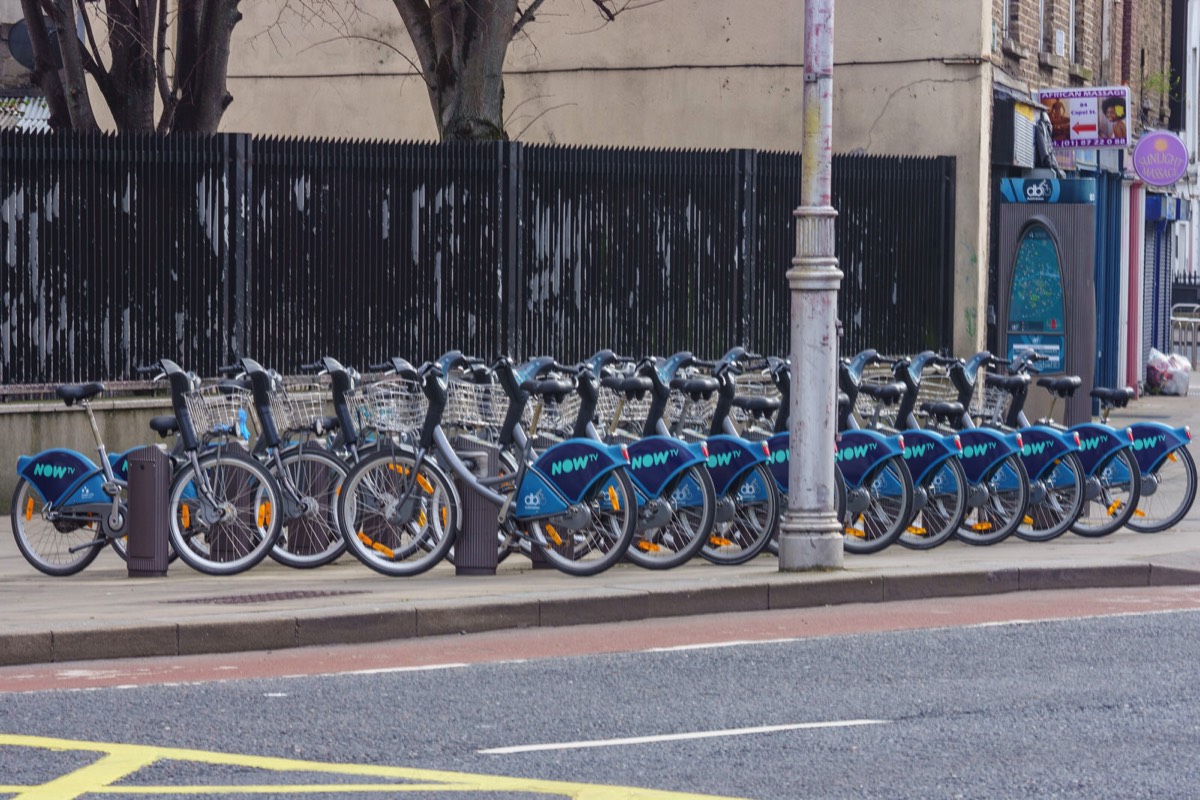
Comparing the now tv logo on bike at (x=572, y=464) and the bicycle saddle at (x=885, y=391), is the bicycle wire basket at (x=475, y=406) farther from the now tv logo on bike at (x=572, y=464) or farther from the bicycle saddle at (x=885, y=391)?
the bicycle saddle at (x=885, y=391)

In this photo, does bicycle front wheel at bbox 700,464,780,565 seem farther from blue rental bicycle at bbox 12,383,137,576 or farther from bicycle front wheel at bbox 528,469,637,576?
blue rental bicycle at bbox 12,383,137,576

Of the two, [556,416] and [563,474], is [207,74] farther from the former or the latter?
[563,474]

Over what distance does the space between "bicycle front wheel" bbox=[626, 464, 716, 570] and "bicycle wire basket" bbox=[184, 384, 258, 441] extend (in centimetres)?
228

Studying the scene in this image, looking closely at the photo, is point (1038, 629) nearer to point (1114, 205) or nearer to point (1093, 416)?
point (1093, 416)

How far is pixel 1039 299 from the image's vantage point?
1941 cm

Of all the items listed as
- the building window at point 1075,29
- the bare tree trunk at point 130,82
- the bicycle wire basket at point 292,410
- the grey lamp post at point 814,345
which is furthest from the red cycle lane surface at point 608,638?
the building window at point 1075,29

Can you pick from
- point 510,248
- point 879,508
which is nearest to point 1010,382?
point 879,508

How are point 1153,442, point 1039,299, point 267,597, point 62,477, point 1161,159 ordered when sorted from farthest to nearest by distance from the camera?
point 1161,159 < point 1039,299 < point 1153,442 < point 62,477 < point 267,597

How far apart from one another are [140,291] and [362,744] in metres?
8.64

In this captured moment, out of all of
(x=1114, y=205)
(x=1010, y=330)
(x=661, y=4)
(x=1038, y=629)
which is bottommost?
(x=1038, y=629)

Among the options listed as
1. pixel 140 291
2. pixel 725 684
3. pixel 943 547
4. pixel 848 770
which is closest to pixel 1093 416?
pixel 943 547

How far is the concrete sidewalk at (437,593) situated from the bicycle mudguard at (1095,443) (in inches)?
22.6

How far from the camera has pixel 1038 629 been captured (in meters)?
9.27

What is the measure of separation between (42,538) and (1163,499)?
731 centimetres
